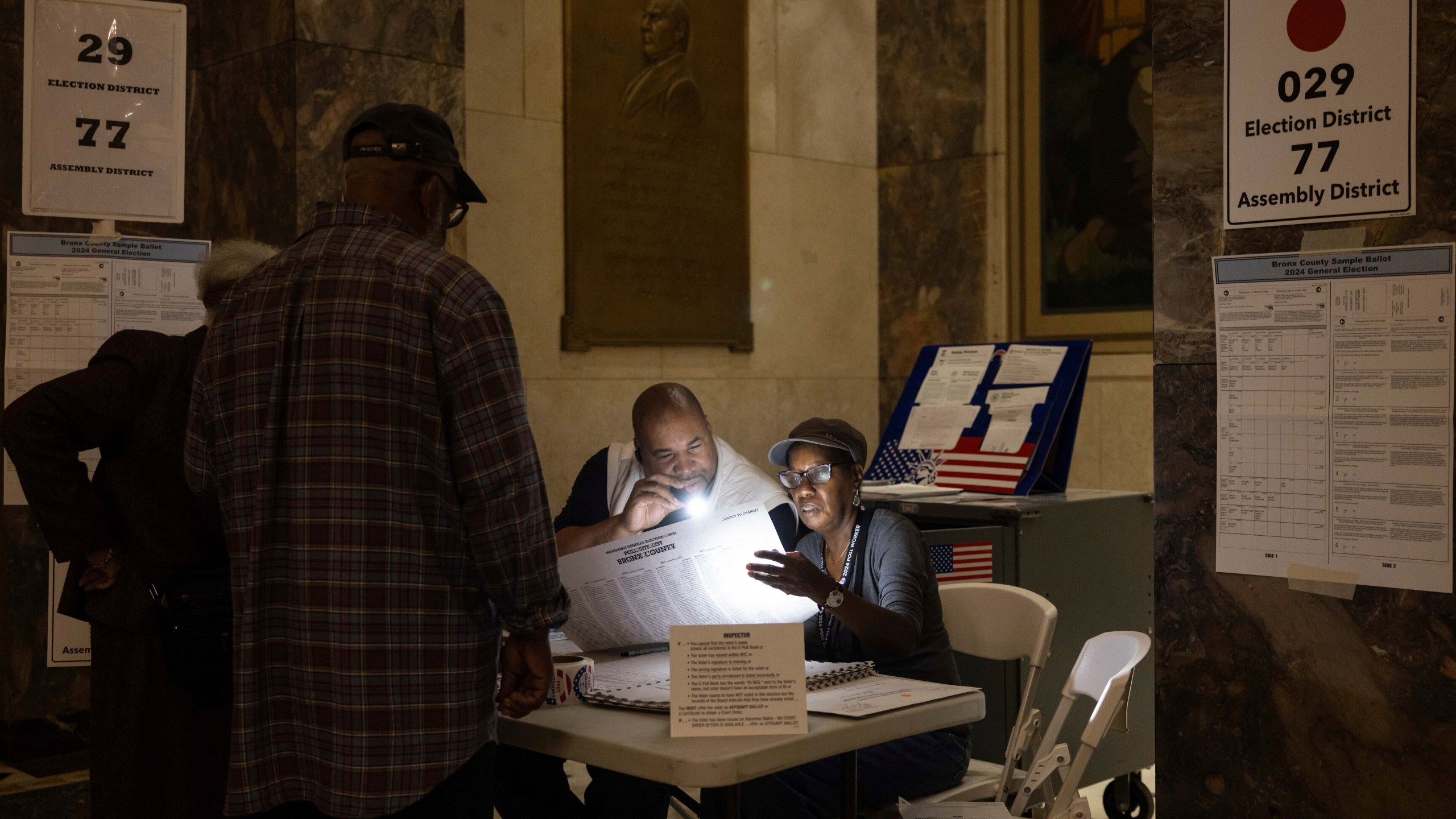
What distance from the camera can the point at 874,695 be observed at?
8.10 ft

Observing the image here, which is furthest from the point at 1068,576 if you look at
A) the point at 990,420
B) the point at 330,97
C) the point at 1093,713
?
the point at 330,97

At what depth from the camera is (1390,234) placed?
2547 millimetres

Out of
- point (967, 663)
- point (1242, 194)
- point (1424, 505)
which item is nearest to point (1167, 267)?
point (1242, 194)

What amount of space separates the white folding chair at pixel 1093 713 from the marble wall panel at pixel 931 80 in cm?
475

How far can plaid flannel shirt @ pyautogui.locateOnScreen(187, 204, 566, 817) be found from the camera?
196cm

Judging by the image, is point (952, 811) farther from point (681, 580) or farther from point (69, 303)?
point (69, 303)

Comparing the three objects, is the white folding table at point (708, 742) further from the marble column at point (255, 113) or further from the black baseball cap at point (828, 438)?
the marble column at point (255, 113)

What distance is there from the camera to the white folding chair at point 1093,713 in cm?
279

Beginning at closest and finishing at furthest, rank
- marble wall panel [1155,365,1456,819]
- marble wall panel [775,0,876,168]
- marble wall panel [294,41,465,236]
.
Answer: marble wall panel [1155,365,1456,819] < marble wall panel [294,41,465,236] < marble wall panel [775,0,876,168]

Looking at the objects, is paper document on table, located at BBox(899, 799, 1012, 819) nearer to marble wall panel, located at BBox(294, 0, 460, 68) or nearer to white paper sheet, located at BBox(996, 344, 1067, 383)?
white paper sheet, located at BBox(996, 344, 1067, 383)

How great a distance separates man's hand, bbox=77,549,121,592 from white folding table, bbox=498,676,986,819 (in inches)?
39.1

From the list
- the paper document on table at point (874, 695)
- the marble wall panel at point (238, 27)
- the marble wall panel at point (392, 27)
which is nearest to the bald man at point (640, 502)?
the paper document on table at point (874, 695)

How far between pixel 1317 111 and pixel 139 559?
2588 millimetres

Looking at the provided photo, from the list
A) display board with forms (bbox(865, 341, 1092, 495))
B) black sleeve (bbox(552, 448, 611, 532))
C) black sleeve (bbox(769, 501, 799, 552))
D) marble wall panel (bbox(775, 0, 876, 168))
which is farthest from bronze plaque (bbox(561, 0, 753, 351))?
black sleeve (bbox(769, 501, 799, 552))
